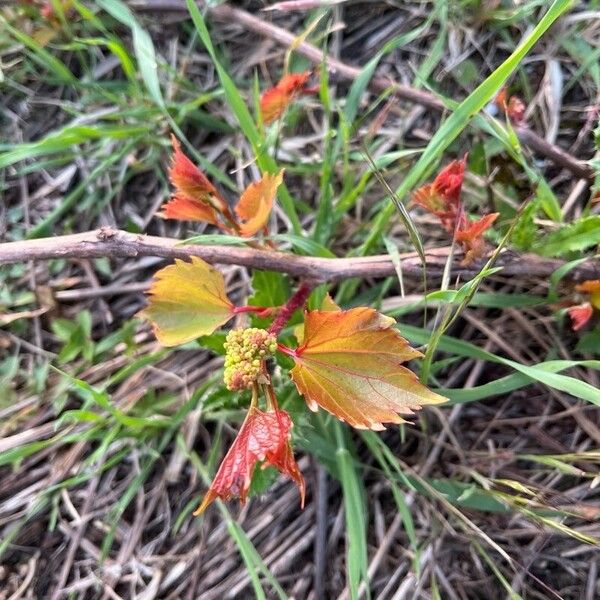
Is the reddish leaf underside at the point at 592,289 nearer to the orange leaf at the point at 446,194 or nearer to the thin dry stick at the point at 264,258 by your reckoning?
the thin dry stick at the point at 264,258

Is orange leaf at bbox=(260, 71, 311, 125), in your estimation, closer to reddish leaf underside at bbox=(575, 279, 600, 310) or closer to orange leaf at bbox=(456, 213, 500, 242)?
orange leaf at bbox=(456, 213, 500, 242)

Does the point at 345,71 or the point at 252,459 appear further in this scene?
the point at 345,71

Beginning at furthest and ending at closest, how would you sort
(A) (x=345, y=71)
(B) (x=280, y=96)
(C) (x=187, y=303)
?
(A) (x=345, y=71) < (B) (x=280, y=96) < (C) (x=187, y=303)

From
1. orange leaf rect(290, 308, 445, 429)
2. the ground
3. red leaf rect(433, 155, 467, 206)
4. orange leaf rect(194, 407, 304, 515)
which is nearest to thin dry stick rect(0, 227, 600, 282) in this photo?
the ground

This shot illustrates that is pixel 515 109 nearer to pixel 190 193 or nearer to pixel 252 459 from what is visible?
pixel 190 193


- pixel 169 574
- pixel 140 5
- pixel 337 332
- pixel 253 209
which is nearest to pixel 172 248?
pixel 253 209

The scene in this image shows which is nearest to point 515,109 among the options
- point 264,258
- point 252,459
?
point 264,258
